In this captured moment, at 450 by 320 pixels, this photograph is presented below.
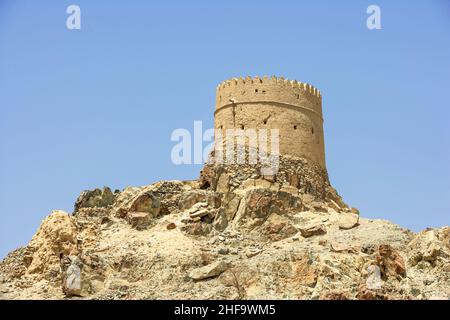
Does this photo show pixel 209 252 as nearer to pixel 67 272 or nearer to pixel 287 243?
pixel 287 243

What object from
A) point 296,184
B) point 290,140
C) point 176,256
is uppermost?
point 290,140

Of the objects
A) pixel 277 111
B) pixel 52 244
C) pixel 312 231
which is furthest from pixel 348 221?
pixel 52 244

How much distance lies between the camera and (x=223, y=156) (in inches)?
1119

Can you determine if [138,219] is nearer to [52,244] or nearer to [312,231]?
[52,244]

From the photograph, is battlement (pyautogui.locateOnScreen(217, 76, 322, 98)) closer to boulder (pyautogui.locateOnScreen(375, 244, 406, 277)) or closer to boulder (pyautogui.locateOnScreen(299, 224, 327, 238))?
boulder (pyautogui.locateOnScreen(299, 224, 327, 238))

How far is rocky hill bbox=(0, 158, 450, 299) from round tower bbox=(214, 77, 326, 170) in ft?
3.40

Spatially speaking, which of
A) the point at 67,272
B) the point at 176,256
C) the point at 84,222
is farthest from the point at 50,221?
the point at 176,256

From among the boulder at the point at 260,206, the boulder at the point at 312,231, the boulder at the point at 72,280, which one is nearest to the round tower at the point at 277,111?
the boulder at the point at 260,206

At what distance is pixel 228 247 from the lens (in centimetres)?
2416

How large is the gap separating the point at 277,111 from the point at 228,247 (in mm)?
7555

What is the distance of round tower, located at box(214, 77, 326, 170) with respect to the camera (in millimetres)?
28594

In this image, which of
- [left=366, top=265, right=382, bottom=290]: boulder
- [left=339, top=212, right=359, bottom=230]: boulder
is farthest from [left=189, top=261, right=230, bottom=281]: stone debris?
[left=339, top=212, right=359, bottom=230]: boulder
